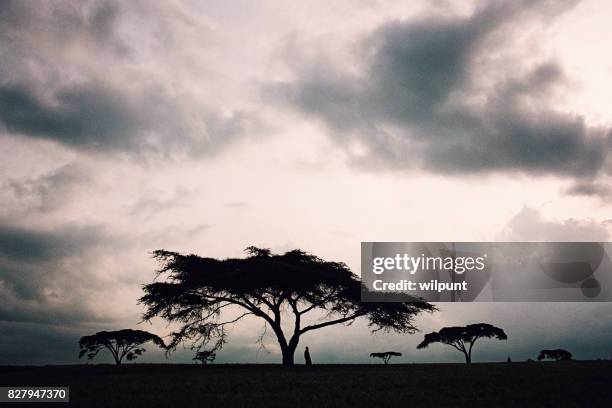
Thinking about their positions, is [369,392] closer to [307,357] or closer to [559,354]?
[307,357]

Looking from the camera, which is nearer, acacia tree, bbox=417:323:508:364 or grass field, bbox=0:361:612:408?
grass field, bbox=0:361:612:408

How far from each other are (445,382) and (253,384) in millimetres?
7332

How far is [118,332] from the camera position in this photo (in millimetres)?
67250

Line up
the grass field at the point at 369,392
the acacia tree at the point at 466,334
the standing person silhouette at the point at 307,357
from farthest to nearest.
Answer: the acacia tree at the point at 466,334 < the standing person silhouette at the point at 307,357 < the grass field at the point at 369,392

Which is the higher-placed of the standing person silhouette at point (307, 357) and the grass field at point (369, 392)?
the grass field at point (369, 392)

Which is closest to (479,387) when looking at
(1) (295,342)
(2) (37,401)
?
(2) (37,401)

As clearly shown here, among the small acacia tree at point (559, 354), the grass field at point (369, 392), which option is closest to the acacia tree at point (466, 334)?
the small acacia tree at point (559, 354)

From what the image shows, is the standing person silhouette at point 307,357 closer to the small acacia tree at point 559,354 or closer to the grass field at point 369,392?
the grass field at point 369,392

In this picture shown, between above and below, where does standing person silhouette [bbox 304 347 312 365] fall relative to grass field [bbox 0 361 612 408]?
below

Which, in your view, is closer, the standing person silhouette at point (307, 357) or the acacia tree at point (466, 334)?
the standing person silhouette at point (307, 357)

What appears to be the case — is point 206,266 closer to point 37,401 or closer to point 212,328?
point 212,328

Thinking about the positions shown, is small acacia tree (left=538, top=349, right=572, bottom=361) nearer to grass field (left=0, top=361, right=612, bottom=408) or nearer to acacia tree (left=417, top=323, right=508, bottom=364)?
acacia tree (left=417, top=323, right=508, bottom=364)

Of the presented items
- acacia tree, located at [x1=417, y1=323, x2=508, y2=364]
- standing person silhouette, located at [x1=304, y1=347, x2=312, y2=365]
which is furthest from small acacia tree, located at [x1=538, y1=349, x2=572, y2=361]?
standing person silhouette, located at [x1=304, y1=347, x2=312, y2=365]

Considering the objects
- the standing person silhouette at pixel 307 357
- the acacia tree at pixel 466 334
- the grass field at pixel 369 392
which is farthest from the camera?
the acacia tree at pixel 466 334
